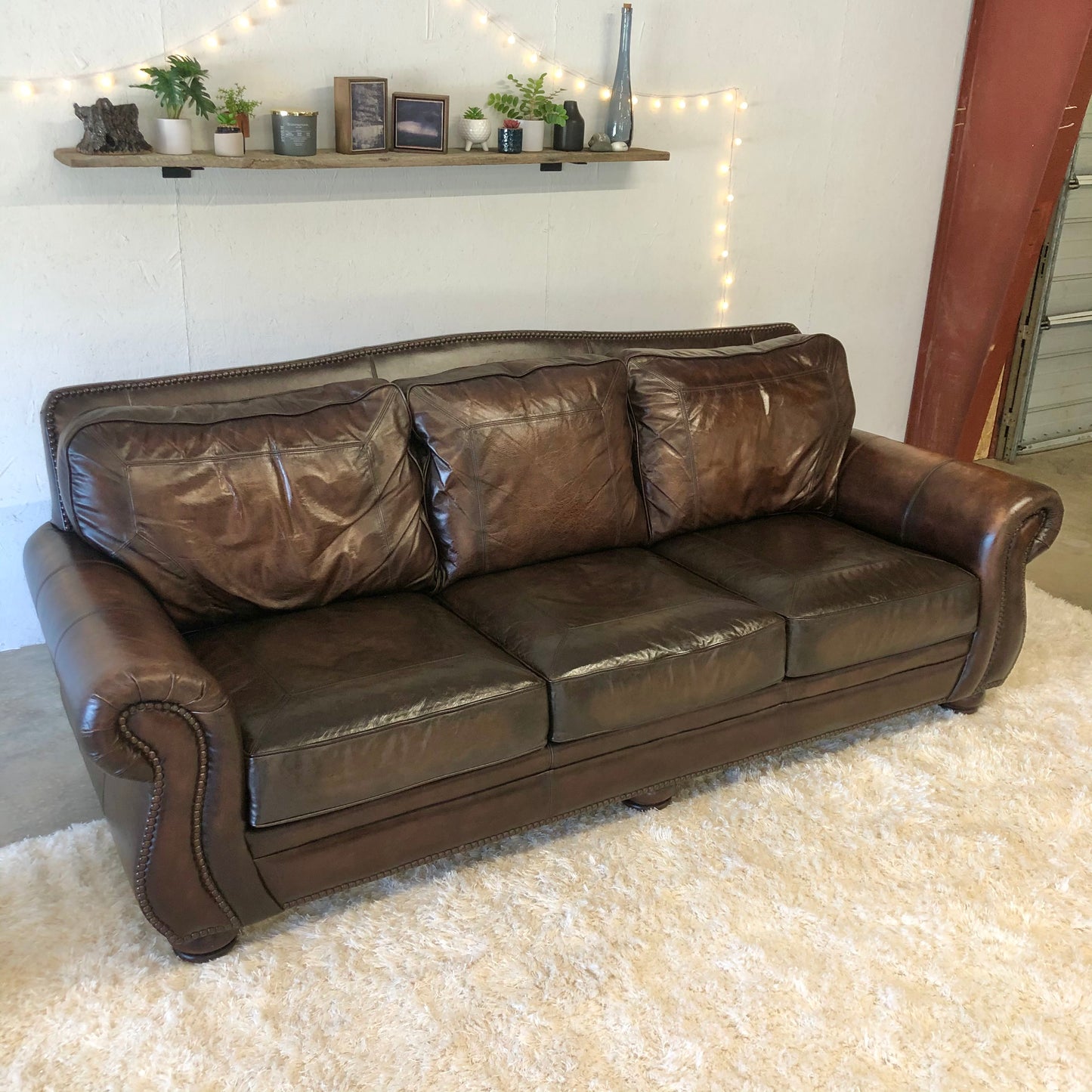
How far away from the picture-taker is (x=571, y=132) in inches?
123

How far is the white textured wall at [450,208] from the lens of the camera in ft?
8.86

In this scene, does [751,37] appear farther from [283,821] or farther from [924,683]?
[283,821]

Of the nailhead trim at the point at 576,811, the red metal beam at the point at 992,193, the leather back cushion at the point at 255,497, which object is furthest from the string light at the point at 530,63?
the nailhead trim at the point at 576,811

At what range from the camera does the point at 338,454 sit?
2457 millimetres

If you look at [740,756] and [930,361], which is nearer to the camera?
[740,756]

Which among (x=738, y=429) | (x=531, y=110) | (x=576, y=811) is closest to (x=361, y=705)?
(x=576, y=811)

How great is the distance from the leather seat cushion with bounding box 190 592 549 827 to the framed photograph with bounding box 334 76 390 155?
1.24 meters

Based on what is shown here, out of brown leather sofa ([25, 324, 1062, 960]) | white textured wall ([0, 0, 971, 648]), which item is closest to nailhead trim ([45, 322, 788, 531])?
brown leather sofa ([25, 324, 1062, 960])

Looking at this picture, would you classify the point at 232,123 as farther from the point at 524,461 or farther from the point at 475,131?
the point at 524,461

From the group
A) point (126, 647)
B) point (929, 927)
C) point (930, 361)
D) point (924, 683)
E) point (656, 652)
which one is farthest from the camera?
point (930, 361)

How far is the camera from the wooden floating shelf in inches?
100

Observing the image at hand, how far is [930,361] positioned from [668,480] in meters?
1.84

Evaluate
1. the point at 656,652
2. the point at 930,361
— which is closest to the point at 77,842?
the point at 656,652

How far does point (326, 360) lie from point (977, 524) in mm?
1625
